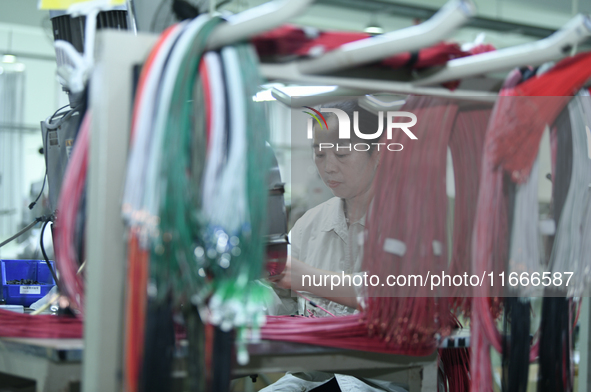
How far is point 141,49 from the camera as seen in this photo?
734mm

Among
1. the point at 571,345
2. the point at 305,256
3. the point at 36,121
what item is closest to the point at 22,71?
the point at 36,121

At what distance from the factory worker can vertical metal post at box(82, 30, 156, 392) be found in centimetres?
75

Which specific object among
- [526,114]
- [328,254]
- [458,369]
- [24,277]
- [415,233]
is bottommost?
[458,369]

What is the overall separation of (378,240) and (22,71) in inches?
248

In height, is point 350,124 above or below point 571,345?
above

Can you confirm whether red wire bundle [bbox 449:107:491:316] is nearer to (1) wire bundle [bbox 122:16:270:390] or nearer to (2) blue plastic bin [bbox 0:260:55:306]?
(1) wire bundle [bbox 122:16:270:390]

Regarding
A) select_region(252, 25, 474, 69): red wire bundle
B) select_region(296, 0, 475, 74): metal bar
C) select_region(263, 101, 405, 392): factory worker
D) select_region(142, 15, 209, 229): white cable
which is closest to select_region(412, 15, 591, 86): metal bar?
select_region(252, 25, 474, 69): red wire bundle

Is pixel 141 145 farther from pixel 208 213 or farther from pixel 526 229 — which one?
pixel 526 229

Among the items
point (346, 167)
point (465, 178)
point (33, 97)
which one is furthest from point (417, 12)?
point (33, 97)

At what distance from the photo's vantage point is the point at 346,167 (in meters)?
1.60

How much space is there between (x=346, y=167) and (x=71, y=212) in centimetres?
100

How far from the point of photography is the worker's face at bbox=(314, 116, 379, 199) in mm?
1578

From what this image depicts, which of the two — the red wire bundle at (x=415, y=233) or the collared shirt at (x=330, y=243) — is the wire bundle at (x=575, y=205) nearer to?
the red wire bundle at (x=415, y=233)

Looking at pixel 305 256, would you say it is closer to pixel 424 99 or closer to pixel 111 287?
pixel 424 99
